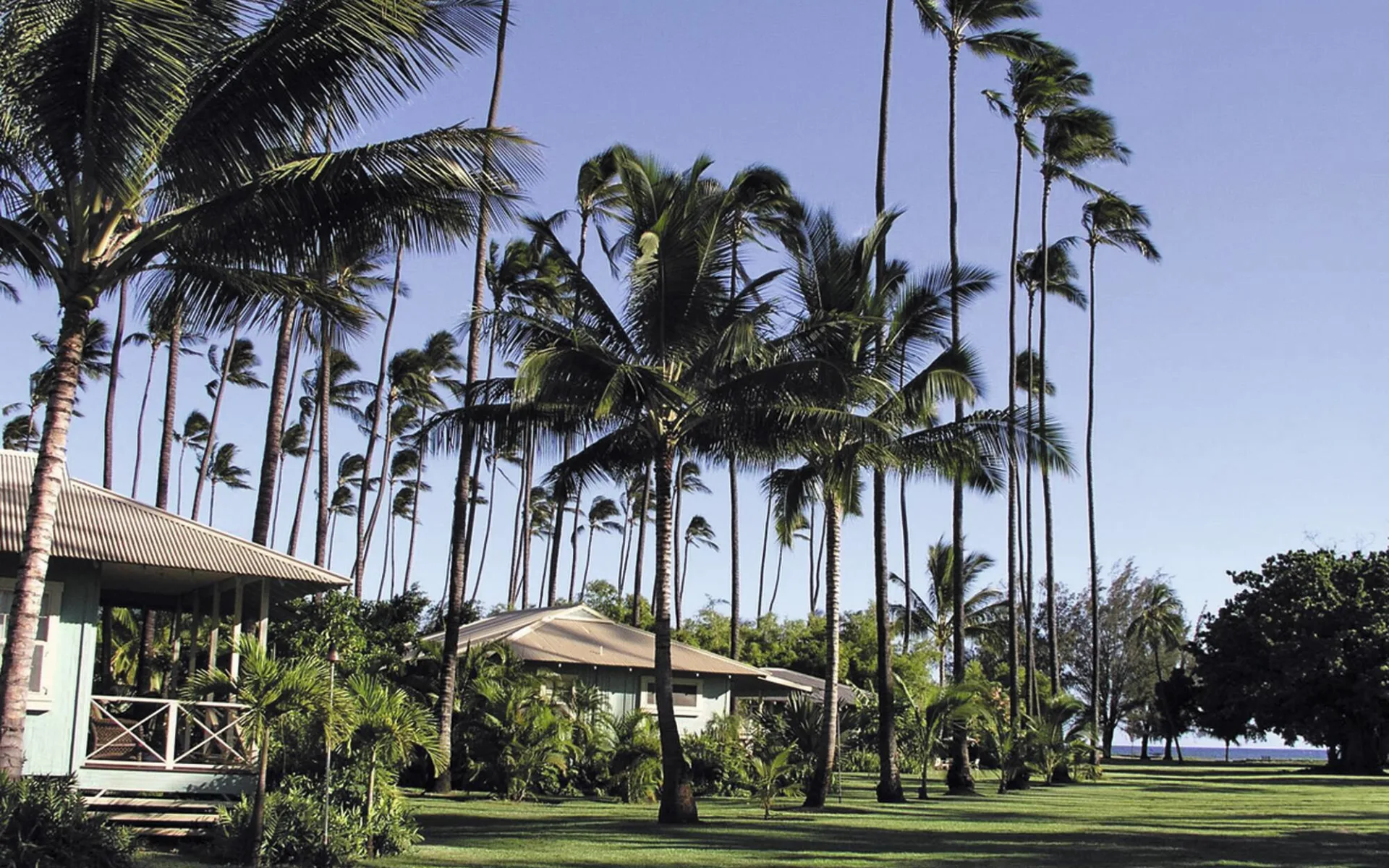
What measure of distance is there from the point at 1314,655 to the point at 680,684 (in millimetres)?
28299

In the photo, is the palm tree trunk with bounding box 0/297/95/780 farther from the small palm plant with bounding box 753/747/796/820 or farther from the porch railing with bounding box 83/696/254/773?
the small palm plant with bounding box 753/747/796/820

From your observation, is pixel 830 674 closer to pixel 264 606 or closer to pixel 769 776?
pixel 769 776

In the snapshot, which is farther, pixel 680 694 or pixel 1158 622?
pixel 1158 622

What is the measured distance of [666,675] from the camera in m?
20.3

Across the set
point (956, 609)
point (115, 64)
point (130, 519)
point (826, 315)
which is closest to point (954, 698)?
point (956, 609)

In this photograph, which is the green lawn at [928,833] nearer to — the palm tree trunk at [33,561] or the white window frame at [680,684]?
the palm tree trunk at [33,561]

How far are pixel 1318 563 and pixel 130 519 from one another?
156ft

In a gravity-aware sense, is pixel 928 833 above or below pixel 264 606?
below

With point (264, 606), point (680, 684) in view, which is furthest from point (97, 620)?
point (680, 684)

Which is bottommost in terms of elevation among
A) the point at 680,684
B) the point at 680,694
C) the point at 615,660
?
the point at 680,694

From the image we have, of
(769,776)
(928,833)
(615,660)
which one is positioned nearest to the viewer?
(928,833)

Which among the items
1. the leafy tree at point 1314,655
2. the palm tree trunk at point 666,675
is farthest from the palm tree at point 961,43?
the leafy tree at point 1314,655

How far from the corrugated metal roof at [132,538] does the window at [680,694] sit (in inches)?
628

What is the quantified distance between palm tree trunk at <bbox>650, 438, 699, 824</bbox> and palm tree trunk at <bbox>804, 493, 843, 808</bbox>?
438 cm
